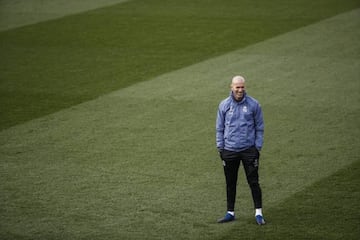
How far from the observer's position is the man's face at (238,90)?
33.5 ft

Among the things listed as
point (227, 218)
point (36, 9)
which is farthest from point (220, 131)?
point (36, 9)

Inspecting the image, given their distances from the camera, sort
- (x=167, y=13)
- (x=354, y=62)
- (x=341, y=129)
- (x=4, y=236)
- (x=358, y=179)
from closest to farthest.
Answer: (x=4, y=236)
(x=358, y=179)
(x=341, y=129)
(x=354, y=62)
(x=167, y=13)

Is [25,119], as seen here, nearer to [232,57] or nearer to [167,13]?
[232,57]

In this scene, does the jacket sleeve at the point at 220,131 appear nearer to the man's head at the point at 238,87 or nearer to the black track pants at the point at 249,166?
the black track pants at the point at 249,166

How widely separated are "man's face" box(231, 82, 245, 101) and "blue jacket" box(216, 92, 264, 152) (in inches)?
3.5

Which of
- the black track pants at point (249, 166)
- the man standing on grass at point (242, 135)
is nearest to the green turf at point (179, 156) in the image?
the black track pants at point (249, 166)

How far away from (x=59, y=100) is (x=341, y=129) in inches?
243

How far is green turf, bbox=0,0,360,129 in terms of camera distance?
17906 mm

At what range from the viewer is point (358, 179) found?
12133 millimetres

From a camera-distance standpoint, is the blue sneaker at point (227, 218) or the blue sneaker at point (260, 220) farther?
the blue sneaker at point (227, 218)

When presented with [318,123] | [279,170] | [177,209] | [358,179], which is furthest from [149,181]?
[318,123]

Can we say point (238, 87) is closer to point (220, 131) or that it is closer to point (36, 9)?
point (220, 131)

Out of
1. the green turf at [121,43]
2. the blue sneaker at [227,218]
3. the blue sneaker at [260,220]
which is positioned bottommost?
the blue sneaker at [260,220]

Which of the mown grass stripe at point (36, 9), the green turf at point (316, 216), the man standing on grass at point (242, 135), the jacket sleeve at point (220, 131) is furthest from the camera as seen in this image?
the mown grass stripe at point (36, 9)
